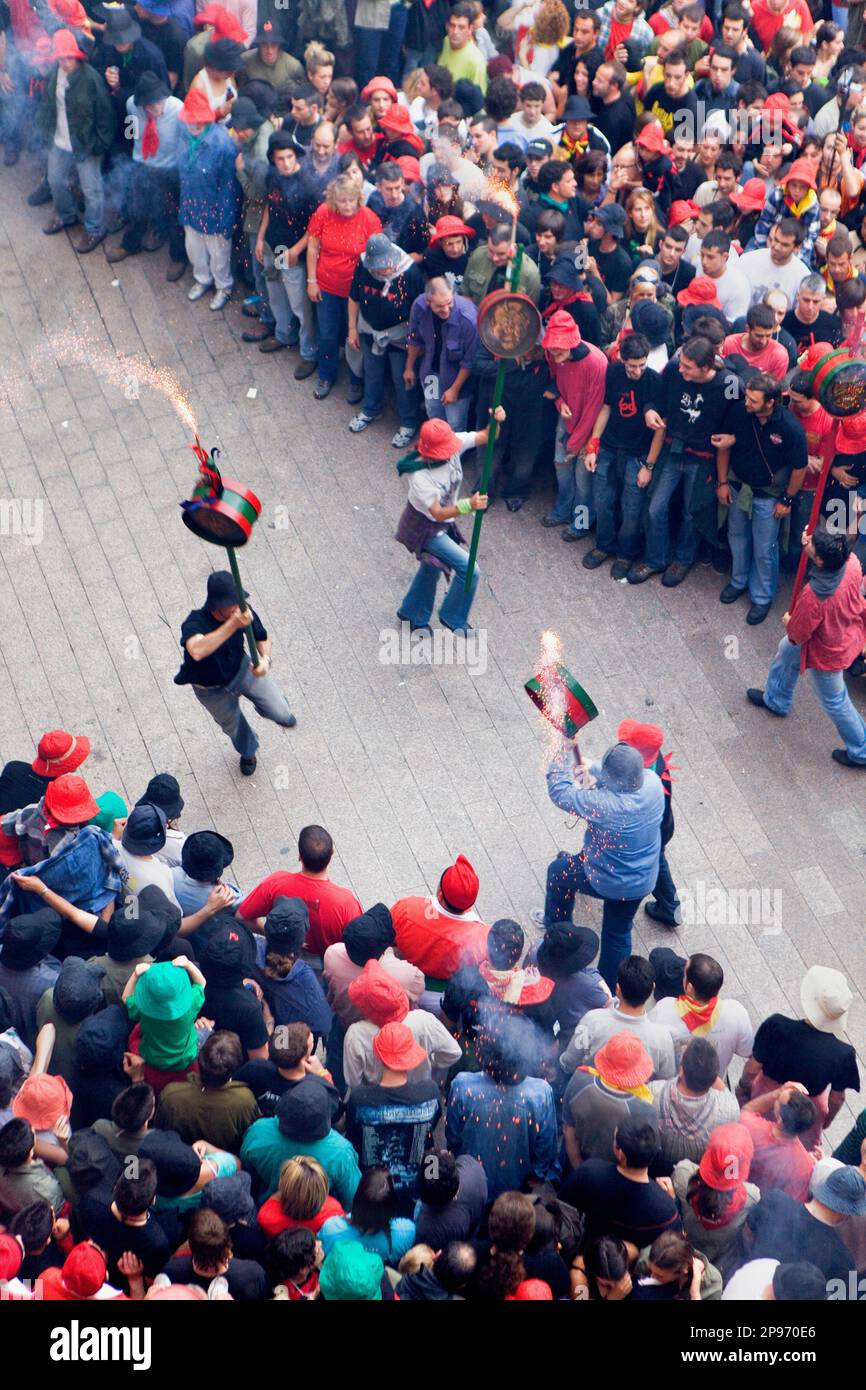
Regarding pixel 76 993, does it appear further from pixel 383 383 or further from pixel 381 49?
pixel 381 49

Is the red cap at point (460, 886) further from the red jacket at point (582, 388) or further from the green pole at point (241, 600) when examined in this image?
the red jacket at point (582, 388)

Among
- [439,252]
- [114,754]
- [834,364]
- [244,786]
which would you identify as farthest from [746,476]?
[114,754]

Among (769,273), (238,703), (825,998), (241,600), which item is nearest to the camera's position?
(825,998)

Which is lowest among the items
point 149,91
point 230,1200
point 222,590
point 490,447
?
point 230,1200

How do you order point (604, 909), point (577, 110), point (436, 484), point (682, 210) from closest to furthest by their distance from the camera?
point (604, 909) → point (436, 484) → point (682, 210) → point (577, 110)

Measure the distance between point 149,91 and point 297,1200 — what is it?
8.19m

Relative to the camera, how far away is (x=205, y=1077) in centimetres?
615

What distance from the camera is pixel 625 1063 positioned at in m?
6.25

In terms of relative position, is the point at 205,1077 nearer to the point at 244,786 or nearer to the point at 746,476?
the point at 244,786

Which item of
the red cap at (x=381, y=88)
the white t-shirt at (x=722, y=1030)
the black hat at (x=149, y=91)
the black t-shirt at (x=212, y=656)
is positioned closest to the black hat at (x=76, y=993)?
the black t-shirt at (x=212, y=656)

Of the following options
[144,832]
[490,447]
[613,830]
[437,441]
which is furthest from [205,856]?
[490,447]

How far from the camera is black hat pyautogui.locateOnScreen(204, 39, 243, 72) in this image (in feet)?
36.4

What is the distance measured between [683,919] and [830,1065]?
188cm

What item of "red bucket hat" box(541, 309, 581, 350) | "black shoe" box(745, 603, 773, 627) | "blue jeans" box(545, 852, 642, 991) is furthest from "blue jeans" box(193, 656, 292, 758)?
"black shoe" box(745, 603, 773, 627)
